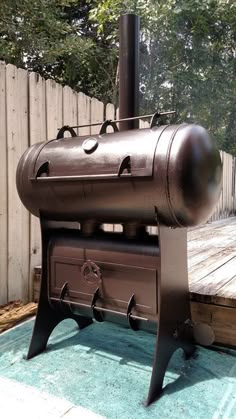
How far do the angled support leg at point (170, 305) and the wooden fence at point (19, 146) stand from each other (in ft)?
3.69

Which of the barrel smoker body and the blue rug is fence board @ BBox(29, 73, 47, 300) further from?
the barrel smoker body

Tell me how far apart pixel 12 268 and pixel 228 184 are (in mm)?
5386

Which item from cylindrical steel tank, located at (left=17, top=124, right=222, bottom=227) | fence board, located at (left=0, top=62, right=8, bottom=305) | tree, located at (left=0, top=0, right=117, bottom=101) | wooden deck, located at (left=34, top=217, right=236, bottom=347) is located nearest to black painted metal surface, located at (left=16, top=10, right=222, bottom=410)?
cylindrical steel tank, located at (left=17, top=124, right=222, bottom=227)

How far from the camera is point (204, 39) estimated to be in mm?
6676

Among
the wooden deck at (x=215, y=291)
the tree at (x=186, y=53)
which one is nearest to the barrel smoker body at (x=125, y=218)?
the wooden deck at (x=215, y=291)

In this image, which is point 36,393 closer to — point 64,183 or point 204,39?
point 64,183

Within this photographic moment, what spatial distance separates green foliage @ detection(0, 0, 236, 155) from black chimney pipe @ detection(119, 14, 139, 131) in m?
4.52

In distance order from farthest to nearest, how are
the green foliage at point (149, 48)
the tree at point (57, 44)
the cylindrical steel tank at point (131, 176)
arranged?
the green foliage at point (149, 48) → the tree at point (57, 44) → the cylindrical steel tank at point (131, 176)

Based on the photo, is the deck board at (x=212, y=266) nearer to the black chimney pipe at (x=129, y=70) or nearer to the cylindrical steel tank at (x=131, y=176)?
the cylindrical steel tank at (x=131, y=176)

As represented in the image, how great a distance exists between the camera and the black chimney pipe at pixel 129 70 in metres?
1.78

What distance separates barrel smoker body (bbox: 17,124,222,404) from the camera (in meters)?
1.28

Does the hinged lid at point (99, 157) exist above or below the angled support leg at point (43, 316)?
above

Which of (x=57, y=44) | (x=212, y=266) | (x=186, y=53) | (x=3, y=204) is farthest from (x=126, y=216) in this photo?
(x=186, y=53)

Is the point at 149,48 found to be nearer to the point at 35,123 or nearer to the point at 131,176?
the point at 35,123
